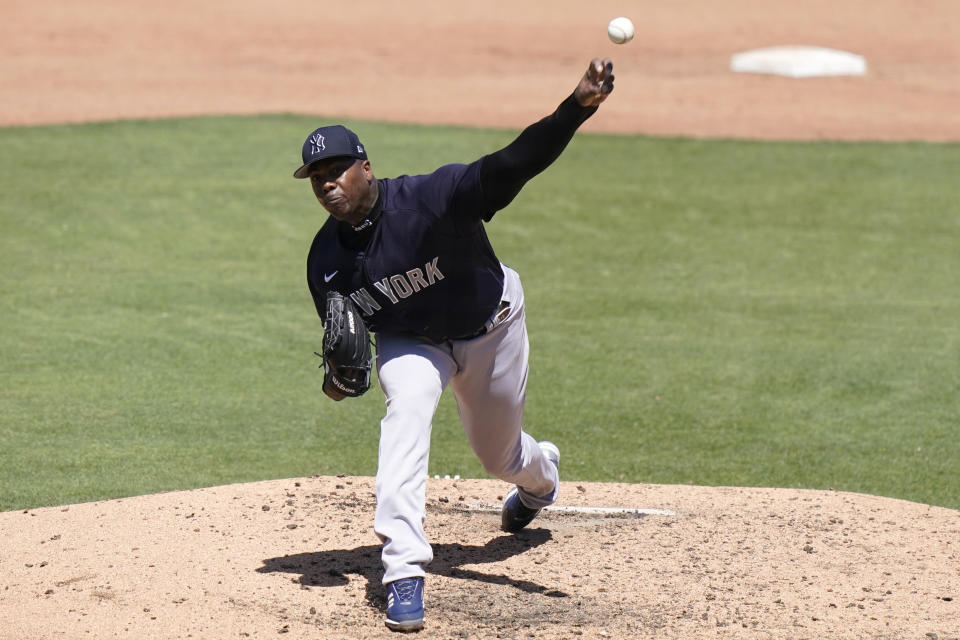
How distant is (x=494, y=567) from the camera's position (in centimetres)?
530

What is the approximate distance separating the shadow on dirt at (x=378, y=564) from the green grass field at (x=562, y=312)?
1539 millimetres

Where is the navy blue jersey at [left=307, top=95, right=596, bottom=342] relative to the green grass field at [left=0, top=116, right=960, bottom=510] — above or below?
above

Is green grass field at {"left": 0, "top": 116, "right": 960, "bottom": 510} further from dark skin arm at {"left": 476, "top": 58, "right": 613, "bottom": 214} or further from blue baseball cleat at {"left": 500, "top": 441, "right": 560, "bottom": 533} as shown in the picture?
dark skin arm at {"left": 476, "top": 58, "right": 613, "bottom": 214}

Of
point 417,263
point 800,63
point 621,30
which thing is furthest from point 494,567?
point 800,63

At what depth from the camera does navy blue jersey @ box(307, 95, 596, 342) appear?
15.5 ft

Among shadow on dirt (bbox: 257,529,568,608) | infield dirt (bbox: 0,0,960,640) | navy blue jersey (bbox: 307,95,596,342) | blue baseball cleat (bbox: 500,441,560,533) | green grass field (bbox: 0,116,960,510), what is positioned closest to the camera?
infield dirt (bbox: 0,0,960,640)

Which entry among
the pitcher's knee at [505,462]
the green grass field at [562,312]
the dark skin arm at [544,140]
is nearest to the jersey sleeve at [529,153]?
the dark skin arm at [544,140]

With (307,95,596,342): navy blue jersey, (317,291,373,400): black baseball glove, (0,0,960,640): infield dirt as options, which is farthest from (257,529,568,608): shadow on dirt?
(307,95,596,342): navy blue jersey

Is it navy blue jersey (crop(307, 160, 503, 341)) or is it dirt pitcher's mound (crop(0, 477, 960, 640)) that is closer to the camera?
dirt pitcher's mound (crop(0, 477, 960, 640))

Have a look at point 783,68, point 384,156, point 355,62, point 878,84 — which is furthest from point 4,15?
point 878,84

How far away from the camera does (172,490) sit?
652 cm

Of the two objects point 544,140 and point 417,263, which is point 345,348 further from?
point 544,140

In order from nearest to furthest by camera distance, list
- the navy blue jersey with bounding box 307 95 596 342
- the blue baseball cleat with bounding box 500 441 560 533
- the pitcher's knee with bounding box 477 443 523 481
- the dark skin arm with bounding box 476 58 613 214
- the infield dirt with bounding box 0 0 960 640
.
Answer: the dark skin arm with bounding box 476 58 613 214 < the infield dirt with bounding box 0 0 960 640 < the navy blue jersey with bounding box 307 95 596 342 < the pitcher's knee with bounding box 477 443 523 481 < the blue baseball cleat with bounding box 500 441 560 533

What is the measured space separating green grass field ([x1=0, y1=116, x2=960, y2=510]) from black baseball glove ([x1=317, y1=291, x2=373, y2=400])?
224 centimetres
